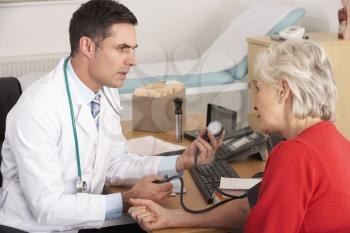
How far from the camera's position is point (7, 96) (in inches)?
97.1

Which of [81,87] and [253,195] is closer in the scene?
[253,195]

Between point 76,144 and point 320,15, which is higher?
point 320,15

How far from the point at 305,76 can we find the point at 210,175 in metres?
0.62

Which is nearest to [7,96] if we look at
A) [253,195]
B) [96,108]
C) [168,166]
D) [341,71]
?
[96,108]

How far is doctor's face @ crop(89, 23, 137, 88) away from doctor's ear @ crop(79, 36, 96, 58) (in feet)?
0.04

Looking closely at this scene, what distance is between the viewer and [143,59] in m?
4.88

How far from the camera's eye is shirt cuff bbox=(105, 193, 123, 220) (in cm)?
184

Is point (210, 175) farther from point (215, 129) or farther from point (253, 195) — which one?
→ point (253, 195)

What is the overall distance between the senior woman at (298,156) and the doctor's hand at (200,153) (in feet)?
0.93

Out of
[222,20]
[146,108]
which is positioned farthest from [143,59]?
[146,108]

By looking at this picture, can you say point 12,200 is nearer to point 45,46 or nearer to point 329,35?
point 329,35

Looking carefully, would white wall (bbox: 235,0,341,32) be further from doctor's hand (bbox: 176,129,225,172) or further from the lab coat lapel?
the lab coat lapel

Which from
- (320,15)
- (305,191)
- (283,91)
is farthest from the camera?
(320,15)

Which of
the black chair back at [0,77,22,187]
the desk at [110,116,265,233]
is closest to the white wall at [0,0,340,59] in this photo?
the desk at [110,116,265,233]
